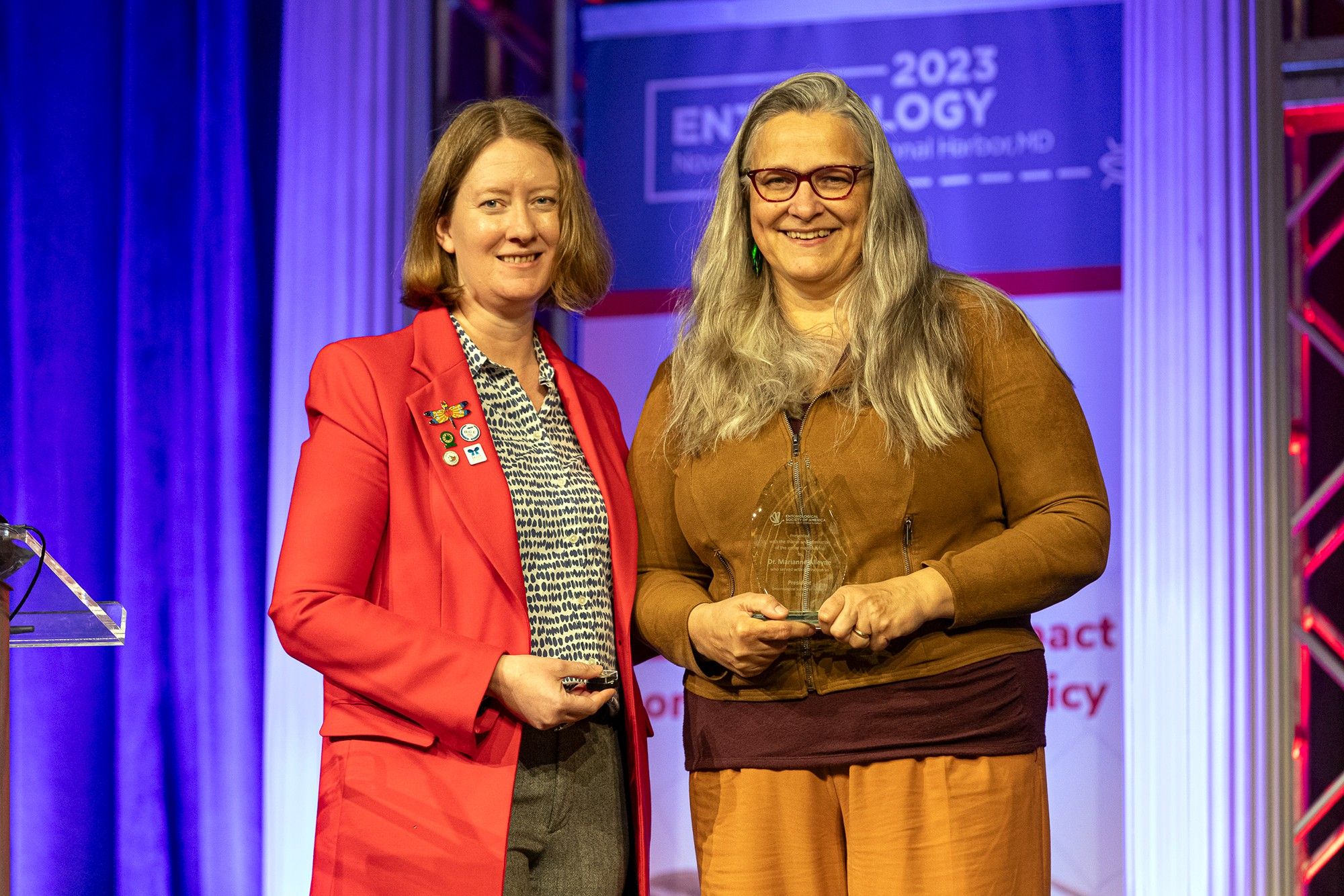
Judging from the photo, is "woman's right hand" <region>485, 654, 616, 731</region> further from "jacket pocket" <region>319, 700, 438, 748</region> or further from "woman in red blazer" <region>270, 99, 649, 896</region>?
"jacket pocket" <region>319, 700, 438, 748</region>

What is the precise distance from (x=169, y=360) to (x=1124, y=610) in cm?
253

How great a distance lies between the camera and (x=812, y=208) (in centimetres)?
195

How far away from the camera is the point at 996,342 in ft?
6.15

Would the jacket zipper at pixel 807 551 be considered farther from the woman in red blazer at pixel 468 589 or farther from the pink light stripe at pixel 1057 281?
the pink light stripe at pixel 1057 281

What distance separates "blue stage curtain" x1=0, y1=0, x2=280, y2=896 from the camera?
3.36 metres

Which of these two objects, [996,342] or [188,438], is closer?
[996,342]

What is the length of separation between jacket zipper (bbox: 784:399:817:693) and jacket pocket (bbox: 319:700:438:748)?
504 mm

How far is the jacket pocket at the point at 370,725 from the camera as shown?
187cm

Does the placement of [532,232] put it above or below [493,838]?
above

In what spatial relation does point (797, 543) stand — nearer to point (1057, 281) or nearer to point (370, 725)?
point (370, 725)

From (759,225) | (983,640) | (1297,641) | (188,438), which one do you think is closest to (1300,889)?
(1297,641)

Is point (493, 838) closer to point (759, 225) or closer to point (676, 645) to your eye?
point (676, 645)

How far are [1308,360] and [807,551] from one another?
2.47 metres

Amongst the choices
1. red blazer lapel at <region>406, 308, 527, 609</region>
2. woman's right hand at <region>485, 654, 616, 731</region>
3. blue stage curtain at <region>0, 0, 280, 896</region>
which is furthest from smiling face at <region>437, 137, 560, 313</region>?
blue stage curtain at <region>0, 0, 280, 896</region>
